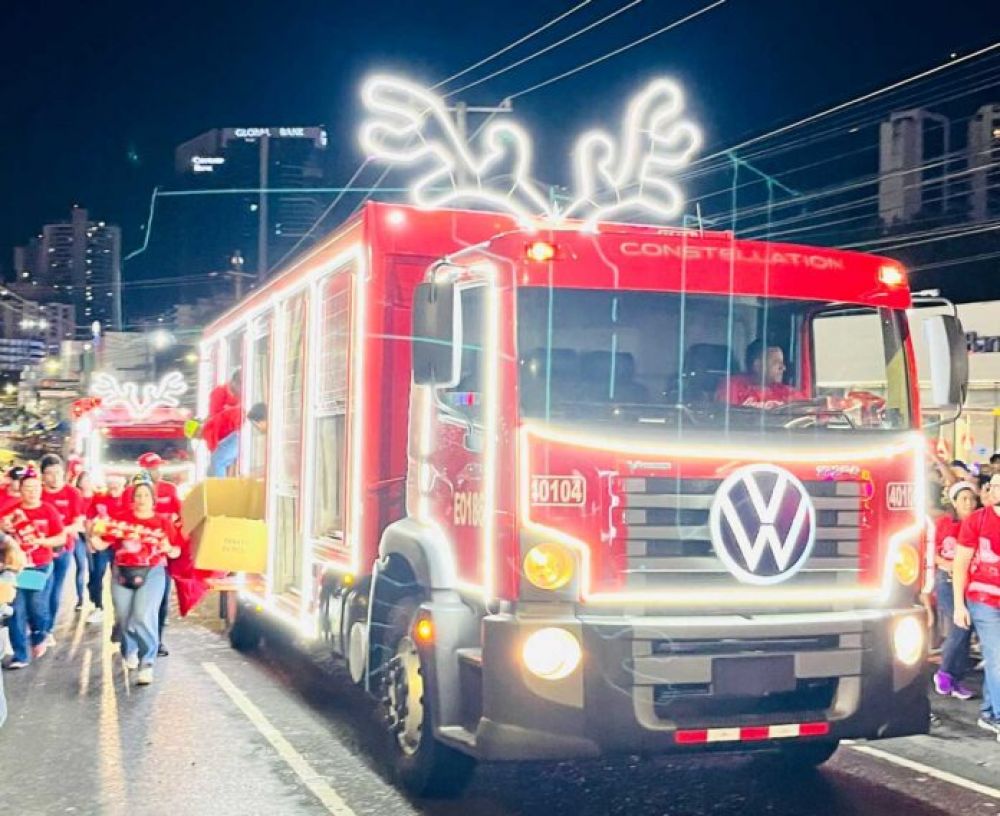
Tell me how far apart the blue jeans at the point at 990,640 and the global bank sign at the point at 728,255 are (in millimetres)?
2580

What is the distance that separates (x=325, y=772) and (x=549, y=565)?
83.3 inches

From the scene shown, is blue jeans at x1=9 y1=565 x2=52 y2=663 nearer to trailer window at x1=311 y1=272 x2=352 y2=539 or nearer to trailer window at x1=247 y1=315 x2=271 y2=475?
trailer window at x1=247 y1=315 x2=271 y2=475

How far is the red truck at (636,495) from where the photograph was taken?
17.7 ft

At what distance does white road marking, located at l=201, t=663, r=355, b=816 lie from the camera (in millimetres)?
6090

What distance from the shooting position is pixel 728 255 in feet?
20.4

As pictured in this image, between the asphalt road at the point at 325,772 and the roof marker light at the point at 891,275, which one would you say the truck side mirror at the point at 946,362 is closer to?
the roof marker light at the point at 891,275

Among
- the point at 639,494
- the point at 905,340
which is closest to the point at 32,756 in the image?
the point at 639,494

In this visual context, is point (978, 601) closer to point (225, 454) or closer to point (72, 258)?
point (225, 454)

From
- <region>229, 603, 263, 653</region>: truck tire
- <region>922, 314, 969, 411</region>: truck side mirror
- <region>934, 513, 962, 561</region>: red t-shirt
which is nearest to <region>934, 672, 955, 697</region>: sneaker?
<region>934, 513, 962, 561</region>: red t-shirt

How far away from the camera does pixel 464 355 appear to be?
6.01m

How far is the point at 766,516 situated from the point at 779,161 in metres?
35.6

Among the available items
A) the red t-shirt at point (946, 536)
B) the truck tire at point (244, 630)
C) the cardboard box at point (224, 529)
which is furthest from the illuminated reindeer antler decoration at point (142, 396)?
the red t-shirt at point (946, 536)

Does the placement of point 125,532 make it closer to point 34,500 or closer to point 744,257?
point 34,500

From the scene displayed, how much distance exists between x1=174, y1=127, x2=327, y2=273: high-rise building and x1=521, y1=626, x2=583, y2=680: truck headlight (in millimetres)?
65944
